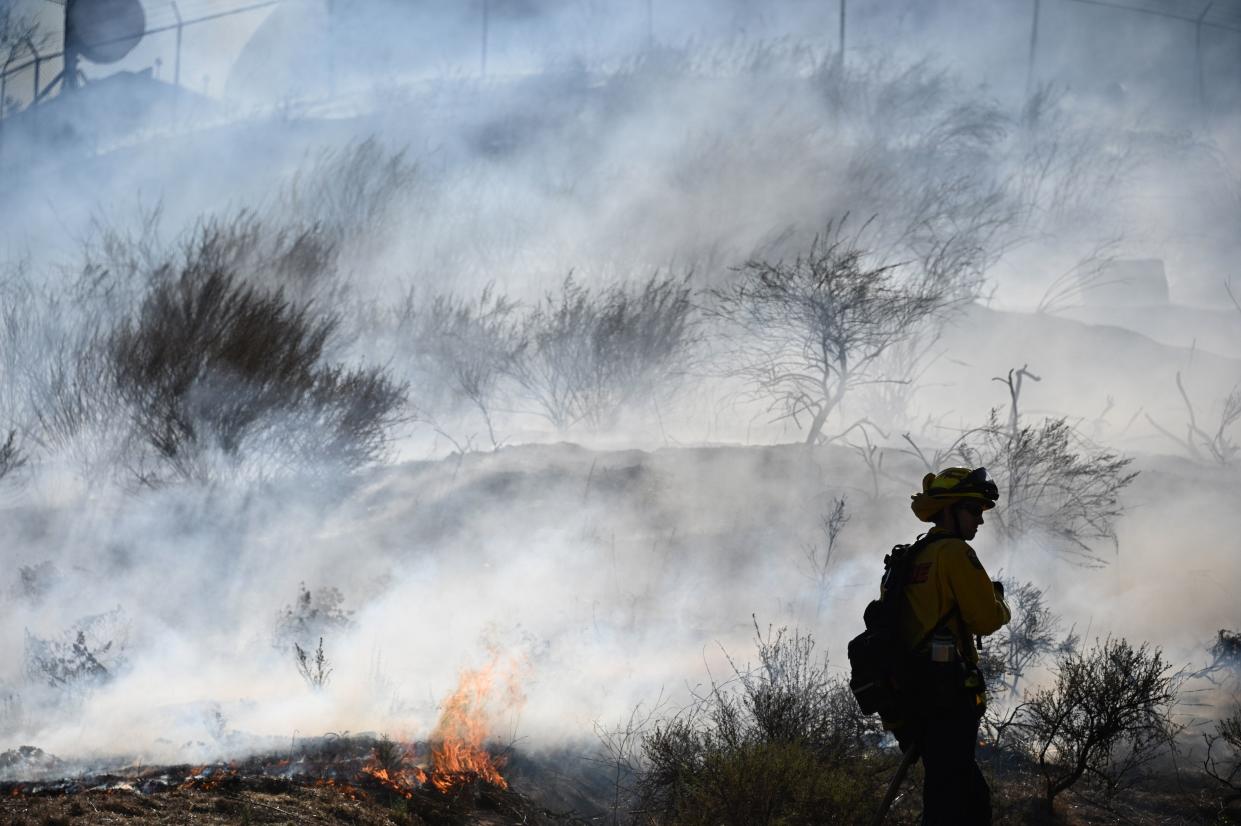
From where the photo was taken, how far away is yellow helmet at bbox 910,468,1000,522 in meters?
4.45

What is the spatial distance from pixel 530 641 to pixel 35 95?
2115 centimetres

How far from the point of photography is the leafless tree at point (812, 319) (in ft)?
70.7

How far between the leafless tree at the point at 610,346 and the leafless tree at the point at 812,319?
5.54 feet

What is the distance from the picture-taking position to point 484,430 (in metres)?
27.6

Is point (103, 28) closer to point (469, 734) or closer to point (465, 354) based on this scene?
point (465, 354)

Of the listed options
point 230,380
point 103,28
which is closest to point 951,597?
point 230,380

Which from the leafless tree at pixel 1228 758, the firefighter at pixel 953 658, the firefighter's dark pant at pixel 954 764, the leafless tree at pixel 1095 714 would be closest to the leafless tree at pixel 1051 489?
the leafless tree at pixel 1228 758

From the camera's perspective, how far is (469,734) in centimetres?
834

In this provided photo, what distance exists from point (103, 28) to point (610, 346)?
14.8 meters

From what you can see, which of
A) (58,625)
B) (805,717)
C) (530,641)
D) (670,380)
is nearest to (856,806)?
(805,717)

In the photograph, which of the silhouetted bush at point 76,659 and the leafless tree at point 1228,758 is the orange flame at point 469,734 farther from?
the leafless tree at point 1228,758

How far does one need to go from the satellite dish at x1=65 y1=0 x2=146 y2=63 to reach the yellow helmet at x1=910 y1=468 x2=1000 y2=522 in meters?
27.2

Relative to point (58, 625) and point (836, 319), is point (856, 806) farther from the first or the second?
point (836, 319)

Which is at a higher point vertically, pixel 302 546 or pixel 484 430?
pixel 484 430
